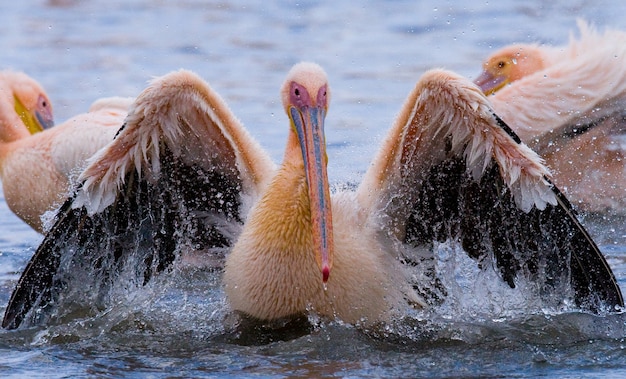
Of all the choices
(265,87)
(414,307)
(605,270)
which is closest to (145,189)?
(414,307)

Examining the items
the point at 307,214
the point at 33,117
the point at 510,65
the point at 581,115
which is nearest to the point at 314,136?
the point at 307,214

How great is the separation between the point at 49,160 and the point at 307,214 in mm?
2880

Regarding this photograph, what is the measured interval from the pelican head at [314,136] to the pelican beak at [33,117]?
3.89 m

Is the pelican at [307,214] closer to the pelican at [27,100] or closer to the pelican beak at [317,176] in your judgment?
the pelican beak at [317,176]

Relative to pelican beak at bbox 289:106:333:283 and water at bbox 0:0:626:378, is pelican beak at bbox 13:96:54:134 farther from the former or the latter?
pelican beak at bbox 289:106:333:283

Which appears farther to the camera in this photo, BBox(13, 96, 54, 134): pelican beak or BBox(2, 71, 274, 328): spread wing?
BBox(13, 96, 54, 134): pelican beak

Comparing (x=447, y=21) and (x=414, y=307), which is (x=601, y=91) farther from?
(x=447, y=21)

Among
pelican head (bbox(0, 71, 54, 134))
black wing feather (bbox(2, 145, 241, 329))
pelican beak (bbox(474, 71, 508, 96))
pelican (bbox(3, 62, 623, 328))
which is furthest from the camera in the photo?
pelican beak (bbox(474, 71, 508, 96))

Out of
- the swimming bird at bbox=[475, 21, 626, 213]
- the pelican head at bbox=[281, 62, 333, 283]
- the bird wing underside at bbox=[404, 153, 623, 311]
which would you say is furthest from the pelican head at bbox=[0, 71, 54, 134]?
the bird wing underside at bbox=[404, 153, 623, 311]

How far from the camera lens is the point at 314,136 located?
5.52 m

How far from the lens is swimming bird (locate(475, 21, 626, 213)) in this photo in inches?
305

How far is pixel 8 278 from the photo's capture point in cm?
722

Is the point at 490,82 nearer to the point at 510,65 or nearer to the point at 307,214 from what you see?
the point at 510,65

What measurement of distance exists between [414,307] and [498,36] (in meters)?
7.26
